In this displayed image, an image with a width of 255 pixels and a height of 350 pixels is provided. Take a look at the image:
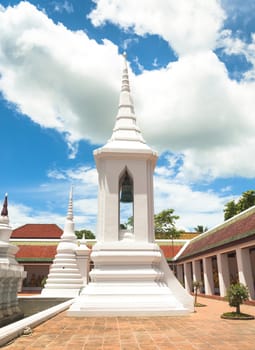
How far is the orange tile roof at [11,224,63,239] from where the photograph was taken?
4175 cm

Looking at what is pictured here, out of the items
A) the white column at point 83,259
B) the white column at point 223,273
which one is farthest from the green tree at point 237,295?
the white column at point 83,259

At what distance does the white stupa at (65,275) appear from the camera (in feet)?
62.4

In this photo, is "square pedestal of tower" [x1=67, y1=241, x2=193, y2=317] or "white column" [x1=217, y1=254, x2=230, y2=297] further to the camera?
"white column" [x1=217, y1=254, x2=230, y2=297]

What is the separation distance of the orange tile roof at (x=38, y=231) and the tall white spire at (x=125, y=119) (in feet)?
107

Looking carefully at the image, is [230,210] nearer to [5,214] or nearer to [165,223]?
[165,223]

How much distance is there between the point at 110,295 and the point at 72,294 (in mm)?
11125

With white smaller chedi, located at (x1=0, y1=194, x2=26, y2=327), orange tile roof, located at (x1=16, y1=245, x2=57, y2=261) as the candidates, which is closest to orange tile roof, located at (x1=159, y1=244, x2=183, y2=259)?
orange tile roof, located at (x1=16, y1=245, x2=57, y2=261)

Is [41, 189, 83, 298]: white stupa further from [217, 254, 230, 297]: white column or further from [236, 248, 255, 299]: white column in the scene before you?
[236, 248, 255, 299]: white column

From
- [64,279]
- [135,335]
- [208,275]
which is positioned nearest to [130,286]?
[135,335]

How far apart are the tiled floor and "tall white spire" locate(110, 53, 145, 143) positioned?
6.09 meters

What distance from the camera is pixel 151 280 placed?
9.27 m

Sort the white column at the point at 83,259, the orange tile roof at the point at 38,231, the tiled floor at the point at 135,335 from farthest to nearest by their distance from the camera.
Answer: the orange tile roof at the point at 38,231, the white column at the point at 83,259, the tiled floor at the point at 135,335

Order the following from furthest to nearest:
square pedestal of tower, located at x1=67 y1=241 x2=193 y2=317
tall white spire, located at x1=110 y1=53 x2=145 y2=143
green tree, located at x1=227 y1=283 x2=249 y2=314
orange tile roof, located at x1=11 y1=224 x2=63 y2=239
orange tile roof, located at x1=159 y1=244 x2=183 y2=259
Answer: orange tile roof, located at x1=11 y1=224 x2=63 y2=239
orange tile roof, located at x1=159 y1=244 x2=183 y2=259
tall white spire, located at x1=110 y1=53 x2=145 y2=143
green tree, located at x1=227 y1=283 x2=249 y2=314
square pedestal of tower, located at x1=67 y1=241 x2=193 y2=317

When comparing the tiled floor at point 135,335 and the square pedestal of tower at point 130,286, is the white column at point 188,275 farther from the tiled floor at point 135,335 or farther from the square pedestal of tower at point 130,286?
the tiled floor at point 135,335
